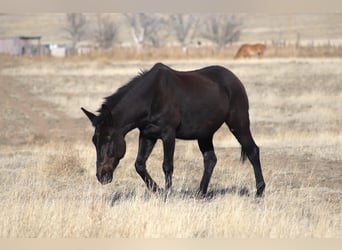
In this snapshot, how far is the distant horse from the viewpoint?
29.8 metres

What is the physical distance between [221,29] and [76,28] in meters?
10.5

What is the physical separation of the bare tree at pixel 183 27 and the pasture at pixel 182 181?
21.5 m

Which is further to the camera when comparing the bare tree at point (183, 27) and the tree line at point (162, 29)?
the bare tree at point (183, 27)

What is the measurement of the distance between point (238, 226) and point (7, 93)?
1711 cm

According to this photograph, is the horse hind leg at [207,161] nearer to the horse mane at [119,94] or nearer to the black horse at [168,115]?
the black horse at [168,115]

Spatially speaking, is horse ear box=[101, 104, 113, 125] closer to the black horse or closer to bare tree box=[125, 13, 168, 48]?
the black horse

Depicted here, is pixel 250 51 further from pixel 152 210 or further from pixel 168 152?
pixel 152 210

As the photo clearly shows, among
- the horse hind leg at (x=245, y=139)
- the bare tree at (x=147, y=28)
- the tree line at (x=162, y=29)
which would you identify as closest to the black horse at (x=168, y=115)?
the horse hind leg at (x=245, y=139)

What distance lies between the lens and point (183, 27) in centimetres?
4331

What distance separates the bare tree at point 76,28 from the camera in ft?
148

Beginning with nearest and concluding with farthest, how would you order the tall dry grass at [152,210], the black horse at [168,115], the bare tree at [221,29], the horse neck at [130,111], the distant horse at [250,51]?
the tall dry grass at [152,210] → the black horse at [168,115] → the horse neck at [130,111] → the distant horse at [250,51] → the bare tree at [221,29]

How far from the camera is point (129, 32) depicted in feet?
147

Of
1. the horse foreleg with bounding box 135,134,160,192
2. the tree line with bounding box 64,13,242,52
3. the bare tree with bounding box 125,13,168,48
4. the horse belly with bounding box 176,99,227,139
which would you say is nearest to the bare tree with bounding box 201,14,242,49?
the tree line with bounding box 64,13,242,52

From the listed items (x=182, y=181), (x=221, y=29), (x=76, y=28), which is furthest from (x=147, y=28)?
(x=182, y=181)
